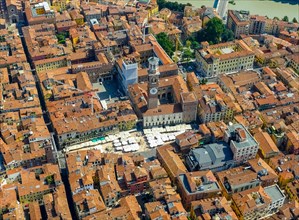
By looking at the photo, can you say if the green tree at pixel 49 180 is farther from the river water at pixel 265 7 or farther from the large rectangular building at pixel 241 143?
the river water at pixel 265 7

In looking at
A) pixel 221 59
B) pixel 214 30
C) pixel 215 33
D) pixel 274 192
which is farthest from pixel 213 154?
Result: pixel 214 30

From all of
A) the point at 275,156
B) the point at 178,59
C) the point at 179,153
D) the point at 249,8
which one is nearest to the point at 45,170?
the point at 179,153

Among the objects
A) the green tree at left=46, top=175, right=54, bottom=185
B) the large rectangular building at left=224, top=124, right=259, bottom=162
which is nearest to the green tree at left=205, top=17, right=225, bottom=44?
the large rectangular building at left=224, top=124, right=259, bottom=162

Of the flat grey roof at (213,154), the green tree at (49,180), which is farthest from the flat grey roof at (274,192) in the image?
the green tree at (49,180)

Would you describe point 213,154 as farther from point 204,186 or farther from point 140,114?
point 140,114

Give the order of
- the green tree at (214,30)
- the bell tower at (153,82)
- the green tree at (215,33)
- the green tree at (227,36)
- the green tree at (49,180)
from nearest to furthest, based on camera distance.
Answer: the green tree at (49,180), the bell tower at (153,82), the green tree at (214,30), the green tree at (215,33), the green tree at (227,36)

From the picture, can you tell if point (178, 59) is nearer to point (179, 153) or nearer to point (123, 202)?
point (179, 153)
